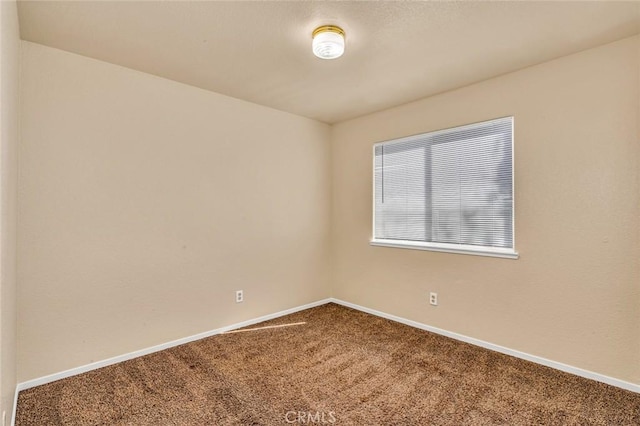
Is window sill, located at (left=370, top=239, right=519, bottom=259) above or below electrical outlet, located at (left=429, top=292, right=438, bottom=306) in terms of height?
above

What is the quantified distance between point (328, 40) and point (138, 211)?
6.70 feet

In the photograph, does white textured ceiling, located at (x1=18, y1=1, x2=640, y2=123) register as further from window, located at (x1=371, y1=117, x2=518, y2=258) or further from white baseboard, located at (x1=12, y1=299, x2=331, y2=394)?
white baseboard, located at (x1=12, y1=299, x2=331, y2=394)

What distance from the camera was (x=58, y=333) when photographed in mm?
2348

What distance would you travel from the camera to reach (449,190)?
3.22 m

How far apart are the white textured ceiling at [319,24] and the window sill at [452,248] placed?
60.5 inches

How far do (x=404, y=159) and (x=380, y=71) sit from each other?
1180 mm

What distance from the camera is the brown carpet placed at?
194 centimetres

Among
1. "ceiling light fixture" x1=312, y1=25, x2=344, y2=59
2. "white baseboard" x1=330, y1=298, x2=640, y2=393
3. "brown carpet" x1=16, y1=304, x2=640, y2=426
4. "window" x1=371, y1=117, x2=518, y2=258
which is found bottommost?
"brown carpet" x1=16, y1=304, x2=640, y2=426

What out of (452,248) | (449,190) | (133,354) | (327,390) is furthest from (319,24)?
(133,354)

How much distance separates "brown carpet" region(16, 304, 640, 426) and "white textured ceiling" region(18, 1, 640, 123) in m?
2.42

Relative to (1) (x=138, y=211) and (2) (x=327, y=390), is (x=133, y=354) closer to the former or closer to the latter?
(1) (x=138, y=211)

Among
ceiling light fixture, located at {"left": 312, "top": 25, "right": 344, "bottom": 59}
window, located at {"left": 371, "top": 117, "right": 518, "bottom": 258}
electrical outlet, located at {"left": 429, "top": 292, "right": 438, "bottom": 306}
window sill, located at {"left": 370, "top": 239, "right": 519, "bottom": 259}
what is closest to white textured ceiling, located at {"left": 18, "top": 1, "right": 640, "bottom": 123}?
ceiling light fixture, located at {"left": 312, "top": 25, "right": 344, "bottom": 59}

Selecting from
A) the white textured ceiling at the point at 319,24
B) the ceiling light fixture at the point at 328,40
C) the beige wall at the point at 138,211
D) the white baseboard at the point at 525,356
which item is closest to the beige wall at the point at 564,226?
the white baseboard at the point at 525,356

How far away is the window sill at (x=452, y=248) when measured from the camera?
2.79 metres
